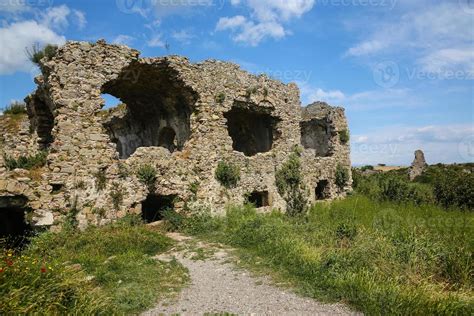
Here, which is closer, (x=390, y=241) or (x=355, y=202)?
(x=390, y=241)

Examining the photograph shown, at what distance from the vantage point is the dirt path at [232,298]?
579 centimetres

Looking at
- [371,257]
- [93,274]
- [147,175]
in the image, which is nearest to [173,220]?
[147,175]

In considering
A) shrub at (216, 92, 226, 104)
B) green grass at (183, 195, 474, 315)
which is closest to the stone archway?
shrub at (216, 92, 226, 104)

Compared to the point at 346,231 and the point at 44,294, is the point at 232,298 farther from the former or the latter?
the point at 346,231

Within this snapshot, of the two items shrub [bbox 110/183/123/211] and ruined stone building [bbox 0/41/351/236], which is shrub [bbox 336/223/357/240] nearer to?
ruined stone building [bbox 0/41/351/236]

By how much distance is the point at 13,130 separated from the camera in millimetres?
18219

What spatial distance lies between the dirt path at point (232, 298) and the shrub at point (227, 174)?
A: 6.27 m

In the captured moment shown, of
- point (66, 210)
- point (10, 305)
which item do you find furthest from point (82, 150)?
point (10, 305)

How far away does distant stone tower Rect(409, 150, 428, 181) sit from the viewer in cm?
3642

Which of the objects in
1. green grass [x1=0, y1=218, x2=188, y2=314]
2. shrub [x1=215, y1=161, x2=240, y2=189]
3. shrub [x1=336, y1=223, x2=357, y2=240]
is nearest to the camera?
green grass [x1=0, y1=218, x2=188, y2=314]

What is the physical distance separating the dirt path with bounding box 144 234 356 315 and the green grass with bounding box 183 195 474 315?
16.8 inches

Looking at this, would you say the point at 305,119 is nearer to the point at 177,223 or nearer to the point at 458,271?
the point at 177,223

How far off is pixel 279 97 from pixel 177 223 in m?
8.70

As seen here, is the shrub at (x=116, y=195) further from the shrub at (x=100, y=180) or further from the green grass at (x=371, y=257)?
the green grass at (x=371, y=257)
